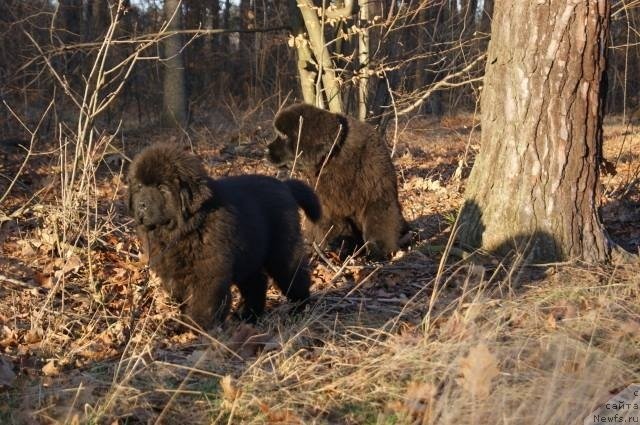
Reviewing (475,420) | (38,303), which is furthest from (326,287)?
(475,420)

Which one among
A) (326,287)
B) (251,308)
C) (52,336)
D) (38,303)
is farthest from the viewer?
(326,287)

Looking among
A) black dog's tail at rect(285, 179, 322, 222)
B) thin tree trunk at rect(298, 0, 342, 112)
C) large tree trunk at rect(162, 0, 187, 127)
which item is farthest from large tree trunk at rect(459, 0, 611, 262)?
large tree trunk at rect(162, 0, 187, 127)

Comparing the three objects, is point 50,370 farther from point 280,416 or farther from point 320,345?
point 320,345

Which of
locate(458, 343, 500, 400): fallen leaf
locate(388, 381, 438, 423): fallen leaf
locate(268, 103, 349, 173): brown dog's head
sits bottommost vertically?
locate(388, 381, 438, 423): fallen leaf

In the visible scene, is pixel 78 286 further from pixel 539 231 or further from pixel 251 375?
pixel 539 231

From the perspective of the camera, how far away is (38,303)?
622 cm

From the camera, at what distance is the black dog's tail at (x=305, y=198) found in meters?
7.12

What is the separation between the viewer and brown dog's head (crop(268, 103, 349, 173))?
347 inches

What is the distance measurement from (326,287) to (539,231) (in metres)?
2.00

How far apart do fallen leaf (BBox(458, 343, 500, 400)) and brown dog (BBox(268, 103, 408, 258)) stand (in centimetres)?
455

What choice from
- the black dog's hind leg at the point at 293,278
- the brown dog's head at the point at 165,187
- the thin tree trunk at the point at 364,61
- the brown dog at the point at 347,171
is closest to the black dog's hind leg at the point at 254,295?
the black dog's hind leg at the point at 293,278

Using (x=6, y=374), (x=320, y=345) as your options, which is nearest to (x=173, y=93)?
(x=320, y=345)

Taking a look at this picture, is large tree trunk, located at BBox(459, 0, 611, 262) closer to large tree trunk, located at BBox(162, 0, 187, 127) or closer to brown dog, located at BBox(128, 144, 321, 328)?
brown dog, located at BBox(128, 144, 321, 328)

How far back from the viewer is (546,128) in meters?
7.19
